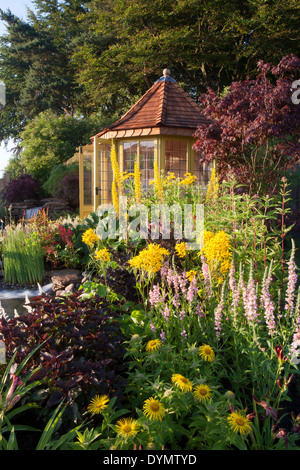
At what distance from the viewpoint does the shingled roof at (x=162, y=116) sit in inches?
314

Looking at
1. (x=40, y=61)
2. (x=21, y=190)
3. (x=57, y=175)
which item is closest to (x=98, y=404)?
(x=57, y=175)

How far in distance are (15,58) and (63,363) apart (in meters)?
22.6

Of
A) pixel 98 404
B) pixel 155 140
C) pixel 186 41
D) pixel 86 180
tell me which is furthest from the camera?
pixel 186 41

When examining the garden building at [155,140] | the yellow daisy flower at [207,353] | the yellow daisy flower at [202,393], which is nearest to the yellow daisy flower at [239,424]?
the yellow daisy flower at [202,393]

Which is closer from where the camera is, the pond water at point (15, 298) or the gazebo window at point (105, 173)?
the pond water at point (15, 298)

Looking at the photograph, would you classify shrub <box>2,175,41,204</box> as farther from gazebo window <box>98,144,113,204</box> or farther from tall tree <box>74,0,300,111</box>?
gazebo window <box>98,144,113,204</box>

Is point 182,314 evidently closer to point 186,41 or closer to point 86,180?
point 86,180

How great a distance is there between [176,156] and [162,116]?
960mm

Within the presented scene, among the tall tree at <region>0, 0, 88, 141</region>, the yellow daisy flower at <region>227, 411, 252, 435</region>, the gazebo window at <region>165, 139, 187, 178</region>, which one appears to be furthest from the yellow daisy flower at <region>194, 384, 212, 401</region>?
the tall tree at <region>0, 0, 88, 141</region>

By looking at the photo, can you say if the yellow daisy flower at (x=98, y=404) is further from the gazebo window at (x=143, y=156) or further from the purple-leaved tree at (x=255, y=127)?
the gazebo window at (x=143, y=156)

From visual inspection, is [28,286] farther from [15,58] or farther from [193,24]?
[15,58]

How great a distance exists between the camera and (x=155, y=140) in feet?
26.7

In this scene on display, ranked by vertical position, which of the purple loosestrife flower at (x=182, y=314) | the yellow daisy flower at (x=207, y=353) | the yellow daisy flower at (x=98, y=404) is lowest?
the yellow daisy flower at (x=98, y=404)
